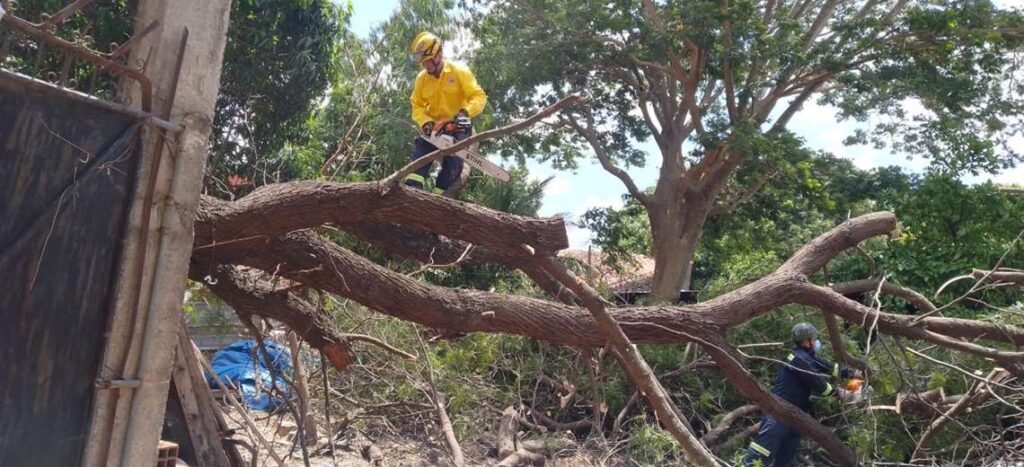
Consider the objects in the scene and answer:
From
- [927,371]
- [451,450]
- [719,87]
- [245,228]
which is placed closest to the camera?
[245,228]

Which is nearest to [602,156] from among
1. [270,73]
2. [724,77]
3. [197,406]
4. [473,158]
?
[724,77]

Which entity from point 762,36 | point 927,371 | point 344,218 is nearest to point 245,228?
point 344,218

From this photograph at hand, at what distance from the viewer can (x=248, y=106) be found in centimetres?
790

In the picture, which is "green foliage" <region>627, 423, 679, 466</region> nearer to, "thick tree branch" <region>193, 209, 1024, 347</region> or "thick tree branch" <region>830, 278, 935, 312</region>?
"thick tree branch" <region>193, 209, 1024, 347</region>

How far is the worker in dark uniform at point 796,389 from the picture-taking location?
22.0 feet

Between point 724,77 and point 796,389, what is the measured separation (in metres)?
5.85

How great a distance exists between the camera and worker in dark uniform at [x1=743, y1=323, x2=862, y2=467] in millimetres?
6703

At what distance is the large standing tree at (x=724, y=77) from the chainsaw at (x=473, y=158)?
16.9 feet

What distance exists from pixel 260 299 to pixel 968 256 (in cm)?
895

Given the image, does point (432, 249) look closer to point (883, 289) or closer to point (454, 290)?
point (454, 290)

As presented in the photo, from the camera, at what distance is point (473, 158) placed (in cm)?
582

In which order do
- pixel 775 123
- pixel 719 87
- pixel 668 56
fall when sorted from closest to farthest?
pixel 668 56, pixel 775 123, pixel 719 87

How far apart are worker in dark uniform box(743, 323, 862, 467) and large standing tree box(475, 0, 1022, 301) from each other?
12.1 feet

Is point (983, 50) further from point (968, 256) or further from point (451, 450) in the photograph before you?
point (451, 450)
